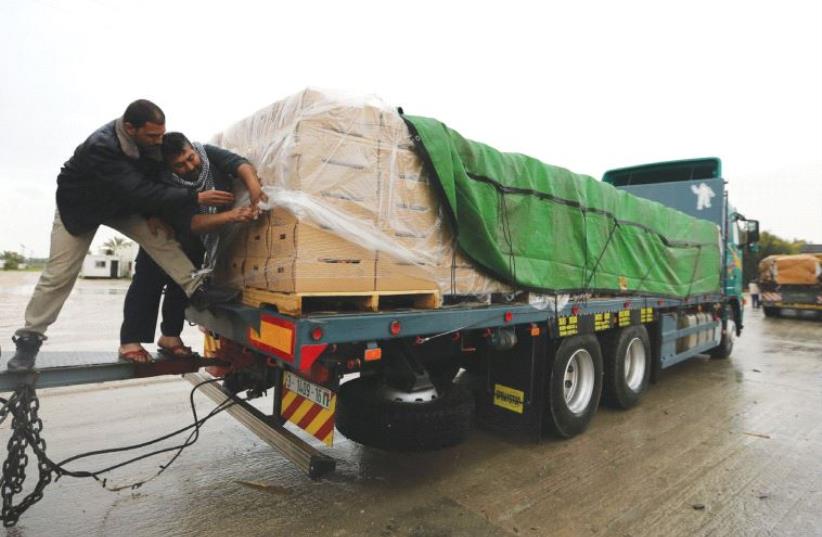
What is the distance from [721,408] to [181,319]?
578 cm

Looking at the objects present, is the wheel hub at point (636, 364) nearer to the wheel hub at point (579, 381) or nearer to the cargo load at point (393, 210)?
the wheel hub at point (579, 381)

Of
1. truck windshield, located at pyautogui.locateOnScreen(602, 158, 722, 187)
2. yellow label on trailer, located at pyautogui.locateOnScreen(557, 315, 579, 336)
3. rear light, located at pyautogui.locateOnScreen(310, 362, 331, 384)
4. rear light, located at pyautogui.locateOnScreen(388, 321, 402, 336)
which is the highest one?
truck windshield, located at pyautogui.locateOnScreen(602, 158, 722, 187)

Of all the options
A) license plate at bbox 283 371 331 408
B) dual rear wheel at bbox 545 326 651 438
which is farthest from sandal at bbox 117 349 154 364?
dual rear wheel at bbox 545 326 651 438

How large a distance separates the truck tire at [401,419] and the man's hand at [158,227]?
155 centimetres

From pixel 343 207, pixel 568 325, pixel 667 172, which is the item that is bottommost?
pixel 568 325

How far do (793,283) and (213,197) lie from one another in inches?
800

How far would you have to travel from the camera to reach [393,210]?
303 cm

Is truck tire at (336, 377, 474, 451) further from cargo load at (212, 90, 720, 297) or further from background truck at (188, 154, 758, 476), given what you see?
cargo load at (212, 90, 720, 297)

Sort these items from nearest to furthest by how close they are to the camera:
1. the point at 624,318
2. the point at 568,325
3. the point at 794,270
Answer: the point at 568,325 < the point at 624,318 < the point at 794,270

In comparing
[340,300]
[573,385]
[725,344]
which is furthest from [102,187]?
[725,344]

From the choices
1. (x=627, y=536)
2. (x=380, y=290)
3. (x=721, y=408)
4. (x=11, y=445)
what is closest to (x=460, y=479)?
(x=627, y=536)

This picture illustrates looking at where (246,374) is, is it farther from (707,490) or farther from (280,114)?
(707,490)

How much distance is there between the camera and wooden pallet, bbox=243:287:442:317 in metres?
2.68

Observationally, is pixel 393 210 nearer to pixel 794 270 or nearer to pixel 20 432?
pixel 20 432
